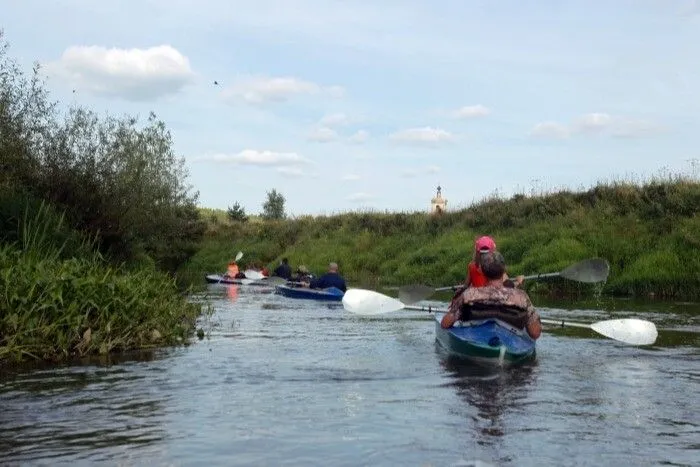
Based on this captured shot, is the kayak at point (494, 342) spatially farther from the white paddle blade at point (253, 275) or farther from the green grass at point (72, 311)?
the white paddle blade at point (253, 275)

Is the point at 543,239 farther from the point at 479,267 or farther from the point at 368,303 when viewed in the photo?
the point at 479,267

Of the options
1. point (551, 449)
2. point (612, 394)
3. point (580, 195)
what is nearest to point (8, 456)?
point (551, 449)

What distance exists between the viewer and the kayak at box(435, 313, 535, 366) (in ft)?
30.3

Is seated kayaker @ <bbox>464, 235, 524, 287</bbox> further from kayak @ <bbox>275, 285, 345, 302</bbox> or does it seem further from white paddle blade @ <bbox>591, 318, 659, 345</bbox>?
kayak @ <bbox>275, 285, 345, 302</bbox>

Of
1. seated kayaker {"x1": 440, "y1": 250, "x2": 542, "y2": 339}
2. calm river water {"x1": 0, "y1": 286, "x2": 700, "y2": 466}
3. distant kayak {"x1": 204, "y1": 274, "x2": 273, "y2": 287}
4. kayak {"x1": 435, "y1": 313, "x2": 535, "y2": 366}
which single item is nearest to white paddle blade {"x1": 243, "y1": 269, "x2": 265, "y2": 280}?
distant kayak {"x1": 204, "y1": 274, "x2": 273, "y2": 287}

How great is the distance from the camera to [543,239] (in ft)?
87.1

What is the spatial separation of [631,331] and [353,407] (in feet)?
17.9

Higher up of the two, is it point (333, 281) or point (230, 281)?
point (230, 281)

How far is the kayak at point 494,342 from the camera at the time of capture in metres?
9.25

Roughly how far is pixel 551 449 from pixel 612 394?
8.46 ft

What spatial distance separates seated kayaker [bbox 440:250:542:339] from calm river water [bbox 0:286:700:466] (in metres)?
0.61

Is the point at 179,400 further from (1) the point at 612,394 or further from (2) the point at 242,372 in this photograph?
(1) the point at 612,394

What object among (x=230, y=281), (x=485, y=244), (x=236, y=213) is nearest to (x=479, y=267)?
(x=485, y=244)

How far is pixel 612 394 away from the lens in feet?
26.8
